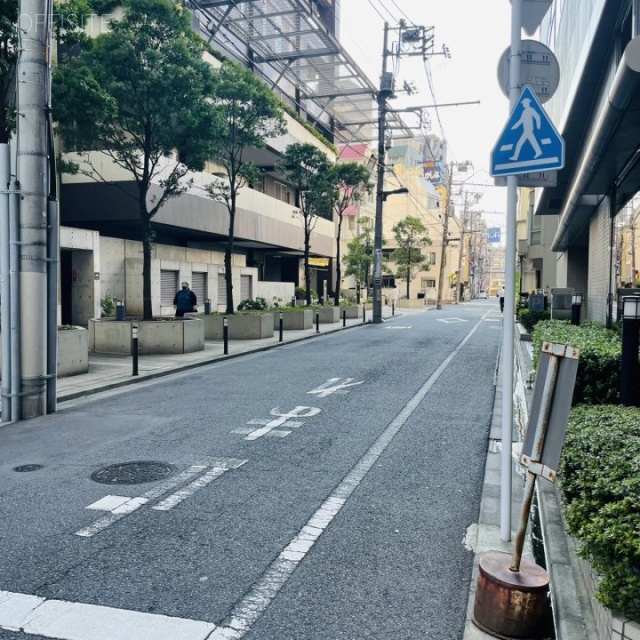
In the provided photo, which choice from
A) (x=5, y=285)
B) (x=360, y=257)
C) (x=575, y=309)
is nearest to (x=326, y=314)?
(x=575, y=309)

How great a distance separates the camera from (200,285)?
27.4m

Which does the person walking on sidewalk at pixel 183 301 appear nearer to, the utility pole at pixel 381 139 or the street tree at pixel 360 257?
the utility pole at pixel 381 139

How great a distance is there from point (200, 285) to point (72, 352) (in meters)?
15.3

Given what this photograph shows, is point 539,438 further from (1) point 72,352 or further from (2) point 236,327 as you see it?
(2) point 236,327

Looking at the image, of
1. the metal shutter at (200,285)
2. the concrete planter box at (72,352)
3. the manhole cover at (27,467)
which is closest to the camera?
the manhole cover at (27,467)

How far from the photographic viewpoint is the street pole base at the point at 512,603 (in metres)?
3.12

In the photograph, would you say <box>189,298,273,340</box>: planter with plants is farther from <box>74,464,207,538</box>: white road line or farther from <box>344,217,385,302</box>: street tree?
<box>344,217,385,302</box>: street tree

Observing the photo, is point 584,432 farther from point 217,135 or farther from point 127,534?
point 217,135

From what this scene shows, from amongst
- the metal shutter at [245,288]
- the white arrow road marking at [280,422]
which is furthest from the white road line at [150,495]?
the metal shutter at [245,288]

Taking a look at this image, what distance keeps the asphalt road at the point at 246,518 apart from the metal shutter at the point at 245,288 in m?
21.4

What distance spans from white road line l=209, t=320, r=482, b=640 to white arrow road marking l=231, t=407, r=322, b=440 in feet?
4.49

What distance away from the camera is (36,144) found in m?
8.66

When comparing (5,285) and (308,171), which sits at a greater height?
(308,171)

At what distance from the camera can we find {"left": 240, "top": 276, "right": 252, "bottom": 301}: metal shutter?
31172mm
